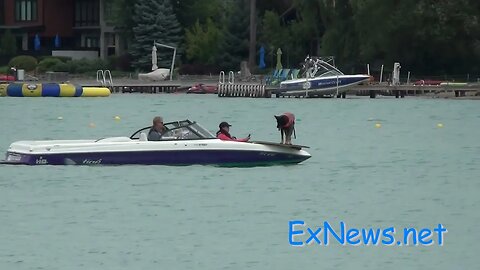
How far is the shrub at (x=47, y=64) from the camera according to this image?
362 feet

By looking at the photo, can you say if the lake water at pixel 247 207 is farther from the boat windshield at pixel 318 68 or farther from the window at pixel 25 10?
the window at pixel 25 10

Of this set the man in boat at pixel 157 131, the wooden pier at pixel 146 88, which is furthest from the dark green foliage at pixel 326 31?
the man in boat at pixel 157 131

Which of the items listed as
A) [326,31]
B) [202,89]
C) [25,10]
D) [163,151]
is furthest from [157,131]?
[25,10]

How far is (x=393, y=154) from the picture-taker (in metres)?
49.7

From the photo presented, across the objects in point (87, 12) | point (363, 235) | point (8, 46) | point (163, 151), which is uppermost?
point (87, 12)

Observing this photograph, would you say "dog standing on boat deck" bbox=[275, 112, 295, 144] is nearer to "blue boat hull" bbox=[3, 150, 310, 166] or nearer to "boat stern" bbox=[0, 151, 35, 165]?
"blue boat hull" bbox=[3, 150, 310, 166]

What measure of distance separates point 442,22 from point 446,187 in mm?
53651

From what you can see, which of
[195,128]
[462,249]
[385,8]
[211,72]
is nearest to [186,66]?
[211,72]

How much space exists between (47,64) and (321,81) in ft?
96.5

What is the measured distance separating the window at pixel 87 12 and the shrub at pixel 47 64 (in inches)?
489

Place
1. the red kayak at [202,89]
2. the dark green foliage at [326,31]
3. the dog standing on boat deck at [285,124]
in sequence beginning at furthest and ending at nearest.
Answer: the red kayak at [202,89]
the dark green foliage at [326,31]
the dog standing on boat deck at [285,124]

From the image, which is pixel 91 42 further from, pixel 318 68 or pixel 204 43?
pixel 318 68

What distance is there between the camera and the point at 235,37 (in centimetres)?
10725

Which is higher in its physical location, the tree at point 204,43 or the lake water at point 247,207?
the tree at point 204,43
